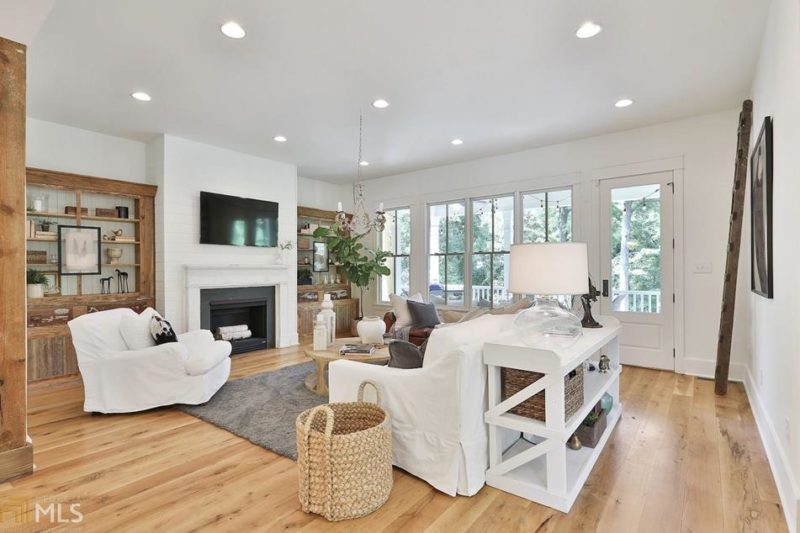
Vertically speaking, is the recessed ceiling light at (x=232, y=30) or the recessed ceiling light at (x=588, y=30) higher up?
the recessed ceiling light at (x=232, y=30)

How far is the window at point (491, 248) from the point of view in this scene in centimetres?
585

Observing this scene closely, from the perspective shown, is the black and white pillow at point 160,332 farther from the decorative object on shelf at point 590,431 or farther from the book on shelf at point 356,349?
the decorative object on shelf at point 590,431

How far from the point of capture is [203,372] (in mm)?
3422

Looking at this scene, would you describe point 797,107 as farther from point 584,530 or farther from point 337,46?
point 337,46

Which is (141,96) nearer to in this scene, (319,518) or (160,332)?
(160,332)

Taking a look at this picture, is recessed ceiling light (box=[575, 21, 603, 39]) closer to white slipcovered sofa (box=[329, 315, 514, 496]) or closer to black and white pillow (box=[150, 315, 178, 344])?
white slipcovered sofa (box=[329, 315, 514, 496])

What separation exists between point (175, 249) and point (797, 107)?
18.5 feet

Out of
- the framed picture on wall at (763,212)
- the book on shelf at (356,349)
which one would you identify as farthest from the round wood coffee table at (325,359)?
the framed picture on wall at (763,212)

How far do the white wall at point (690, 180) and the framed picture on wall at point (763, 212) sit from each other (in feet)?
3.74

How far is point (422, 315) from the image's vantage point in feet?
16.9

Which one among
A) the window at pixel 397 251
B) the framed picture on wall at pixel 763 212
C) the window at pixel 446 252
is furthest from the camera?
the window at pixel 397 251

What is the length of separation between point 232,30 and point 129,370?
271 cm

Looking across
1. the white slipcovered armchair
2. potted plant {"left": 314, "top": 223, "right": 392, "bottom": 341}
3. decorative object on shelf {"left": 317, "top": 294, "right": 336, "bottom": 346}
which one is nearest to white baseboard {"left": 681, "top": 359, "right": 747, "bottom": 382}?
decorative object on shelf {"left": 317, "top": 294, "right": 336, "bottom": 346}

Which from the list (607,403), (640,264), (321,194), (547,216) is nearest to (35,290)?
(321,194)
